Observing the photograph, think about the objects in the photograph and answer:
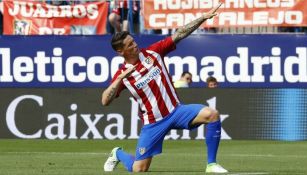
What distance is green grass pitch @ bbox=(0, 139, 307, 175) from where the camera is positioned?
1438 centimetres

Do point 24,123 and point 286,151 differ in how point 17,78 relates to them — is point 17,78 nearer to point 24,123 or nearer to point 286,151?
point 24,123

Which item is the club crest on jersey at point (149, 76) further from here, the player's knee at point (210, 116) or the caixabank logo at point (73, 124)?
the caixabank logo at point (73, 124)

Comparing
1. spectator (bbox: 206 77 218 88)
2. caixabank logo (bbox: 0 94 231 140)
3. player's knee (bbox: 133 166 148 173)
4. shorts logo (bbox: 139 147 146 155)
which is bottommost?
caixabank logo (bbox: 0 94 231 140)

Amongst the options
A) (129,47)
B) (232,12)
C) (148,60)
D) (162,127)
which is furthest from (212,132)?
(232,12)

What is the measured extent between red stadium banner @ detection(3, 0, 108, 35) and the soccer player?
1385 centimetres

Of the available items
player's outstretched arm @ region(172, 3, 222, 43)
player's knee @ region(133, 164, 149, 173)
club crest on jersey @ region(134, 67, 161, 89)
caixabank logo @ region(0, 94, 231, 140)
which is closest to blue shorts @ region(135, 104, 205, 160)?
player's knee @ region(133, 164, 149, 173)

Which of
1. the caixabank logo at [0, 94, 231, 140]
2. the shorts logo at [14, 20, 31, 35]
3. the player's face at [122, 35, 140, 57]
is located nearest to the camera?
the player's face at [122, 35, 140, 57]

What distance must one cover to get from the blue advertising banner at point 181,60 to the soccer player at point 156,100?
1319 centimetres

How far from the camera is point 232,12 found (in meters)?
26.5

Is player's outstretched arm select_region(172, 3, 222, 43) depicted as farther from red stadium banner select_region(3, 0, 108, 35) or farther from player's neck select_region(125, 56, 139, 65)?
red stadium banner select_region(3, 0, 108, 35)

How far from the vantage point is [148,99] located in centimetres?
1378

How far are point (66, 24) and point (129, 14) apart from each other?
5.79ft

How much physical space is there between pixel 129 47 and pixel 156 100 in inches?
32.6

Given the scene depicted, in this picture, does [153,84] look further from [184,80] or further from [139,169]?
[184,80]
